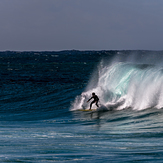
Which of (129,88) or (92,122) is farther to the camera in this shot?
(129,88)

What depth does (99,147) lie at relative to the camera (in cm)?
1068

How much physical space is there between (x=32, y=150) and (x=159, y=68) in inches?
612

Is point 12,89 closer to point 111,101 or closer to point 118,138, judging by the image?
point 111,101

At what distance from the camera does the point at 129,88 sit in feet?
77.9

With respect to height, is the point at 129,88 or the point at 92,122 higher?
the point at 129,88

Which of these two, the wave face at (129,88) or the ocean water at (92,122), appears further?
the wave face at (129,88)

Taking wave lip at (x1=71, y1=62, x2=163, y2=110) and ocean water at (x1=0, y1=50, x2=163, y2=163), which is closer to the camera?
ocean water at (x1=0, y1=50, x2=163, y2=163)

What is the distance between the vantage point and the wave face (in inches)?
840

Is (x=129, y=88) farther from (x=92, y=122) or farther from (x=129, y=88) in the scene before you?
(x=92, y=122)

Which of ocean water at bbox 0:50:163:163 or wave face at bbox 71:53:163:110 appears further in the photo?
wave face at bbox 71:53:163:110

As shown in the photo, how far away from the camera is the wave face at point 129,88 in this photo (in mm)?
21328

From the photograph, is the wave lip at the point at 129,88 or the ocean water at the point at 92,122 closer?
the ocean water at the point at 92,122

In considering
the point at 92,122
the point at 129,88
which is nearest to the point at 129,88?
the point at 129,88

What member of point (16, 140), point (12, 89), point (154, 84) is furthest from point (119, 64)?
point (16, 140)
